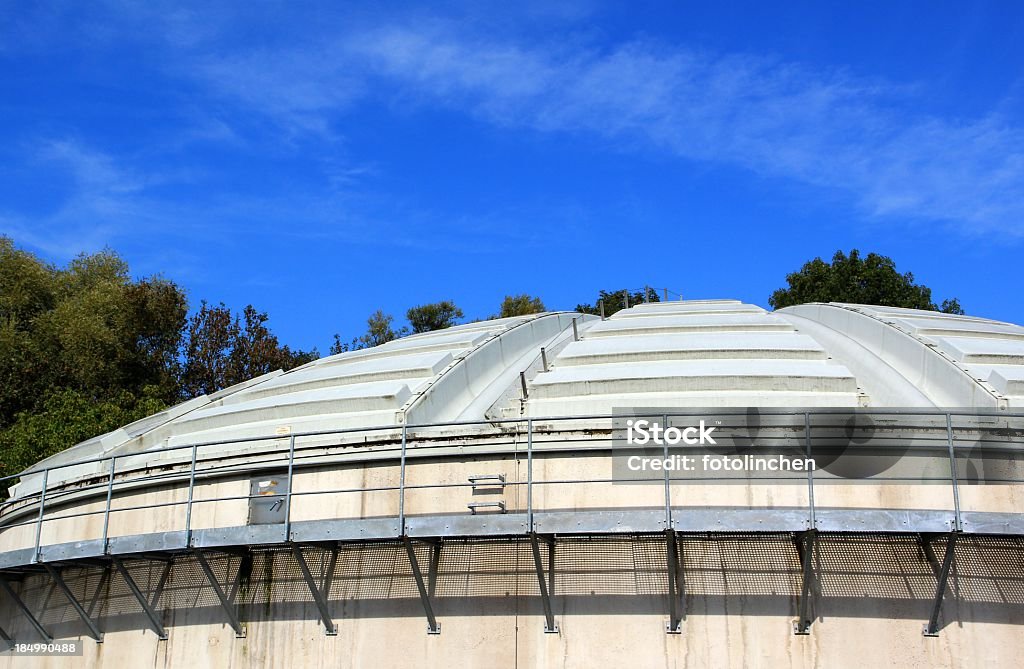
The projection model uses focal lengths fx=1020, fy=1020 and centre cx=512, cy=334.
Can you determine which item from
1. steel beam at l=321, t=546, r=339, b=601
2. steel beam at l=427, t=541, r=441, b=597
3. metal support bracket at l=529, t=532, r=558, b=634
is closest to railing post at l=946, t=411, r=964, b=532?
metal support bracket at l=529, t=532, r=558, b=634

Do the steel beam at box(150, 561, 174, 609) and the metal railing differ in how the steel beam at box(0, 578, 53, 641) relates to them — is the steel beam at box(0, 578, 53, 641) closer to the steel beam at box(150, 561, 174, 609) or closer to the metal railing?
the metal railing

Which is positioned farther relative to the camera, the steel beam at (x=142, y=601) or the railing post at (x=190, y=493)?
the steel beam at (x=142, y=601)

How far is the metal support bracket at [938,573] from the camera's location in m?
10.9

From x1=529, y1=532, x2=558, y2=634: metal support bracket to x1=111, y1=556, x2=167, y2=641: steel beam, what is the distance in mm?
5112

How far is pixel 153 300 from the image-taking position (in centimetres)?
4291

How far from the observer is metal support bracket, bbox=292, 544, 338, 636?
40.0 ft

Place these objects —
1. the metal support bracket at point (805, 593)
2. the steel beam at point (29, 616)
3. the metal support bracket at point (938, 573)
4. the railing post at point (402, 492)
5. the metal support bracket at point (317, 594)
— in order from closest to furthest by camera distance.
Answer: the metal support bracket at point (938, 573), the metal support bracket at point (805, 593), the railing post at point (402, 492), the metal support bracket at point (317, 594), the steel beam at point (29, 616)

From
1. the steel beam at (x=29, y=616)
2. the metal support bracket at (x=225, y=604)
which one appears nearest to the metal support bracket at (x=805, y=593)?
the metal support bracket at (x=225, y=604)

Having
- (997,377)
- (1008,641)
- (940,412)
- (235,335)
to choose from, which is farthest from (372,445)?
(235,335)

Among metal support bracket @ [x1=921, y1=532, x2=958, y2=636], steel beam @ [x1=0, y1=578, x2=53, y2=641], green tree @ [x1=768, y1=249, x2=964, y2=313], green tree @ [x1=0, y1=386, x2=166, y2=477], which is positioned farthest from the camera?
green tree @ [x1=768, y1=249, x2=964, y2=313]

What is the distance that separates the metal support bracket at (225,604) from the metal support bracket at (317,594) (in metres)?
1.09

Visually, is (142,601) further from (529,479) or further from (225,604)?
(529,479)

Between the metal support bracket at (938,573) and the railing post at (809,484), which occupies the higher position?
the railing post at (809,484)

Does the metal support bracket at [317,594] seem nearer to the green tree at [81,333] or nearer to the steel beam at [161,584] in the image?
the steel beam at [161,584]
